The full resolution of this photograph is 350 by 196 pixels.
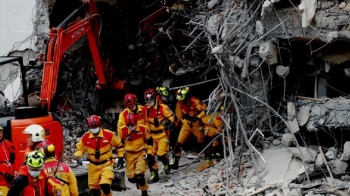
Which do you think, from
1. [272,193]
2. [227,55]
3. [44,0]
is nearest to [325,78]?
[227,55]

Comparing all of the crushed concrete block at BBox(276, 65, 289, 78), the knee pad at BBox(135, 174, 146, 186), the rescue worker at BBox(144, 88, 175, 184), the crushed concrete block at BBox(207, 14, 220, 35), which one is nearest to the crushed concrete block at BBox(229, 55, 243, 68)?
the crushed concrete block at BBox(207, 14, 220, 35)

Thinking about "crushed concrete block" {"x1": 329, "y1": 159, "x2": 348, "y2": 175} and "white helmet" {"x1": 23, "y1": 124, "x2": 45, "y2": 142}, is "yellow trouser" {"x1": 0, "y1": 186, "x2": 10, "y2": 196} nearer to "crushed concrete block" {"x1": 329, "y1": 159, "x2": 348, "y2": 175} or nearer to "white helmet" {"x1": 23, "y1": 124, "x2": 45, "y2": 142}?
"white helmet" {"x1": 23, "y1": 124, "x2": 45, "y2": 142}

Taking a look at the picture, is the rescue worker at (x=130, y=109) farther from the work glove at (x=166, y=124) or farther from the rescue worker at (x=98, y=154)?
the rescue worker at (x=98, y=154)

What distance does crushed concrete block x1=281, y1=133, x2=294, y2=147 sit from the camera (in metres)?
8.40

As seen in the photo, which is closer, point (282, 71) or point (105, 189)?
point (282, 71)

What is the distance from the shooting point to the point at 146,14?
44.7ft

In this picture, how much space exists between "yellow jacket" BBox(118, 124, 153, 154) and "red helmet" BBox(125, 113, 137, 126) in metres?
0.14

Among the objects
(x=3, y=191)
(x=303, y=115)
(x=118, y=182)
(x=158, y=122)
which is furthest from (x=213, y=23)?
(x=3, y=191)

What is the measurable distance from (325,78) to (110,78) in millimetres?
5668

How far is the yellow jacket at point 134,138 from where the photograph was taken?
9.62 m

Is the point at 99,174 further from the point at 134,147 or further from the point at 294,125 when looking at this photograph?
the point at 294,125

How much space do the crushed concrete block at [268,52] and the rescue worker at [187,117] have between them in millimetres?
3052

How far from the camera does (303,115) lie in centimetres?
845

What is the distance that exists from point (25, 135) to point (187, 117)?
13.1 ft
